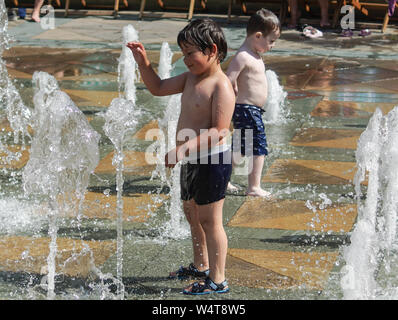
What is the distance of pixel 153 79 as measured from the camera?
13.7 ft

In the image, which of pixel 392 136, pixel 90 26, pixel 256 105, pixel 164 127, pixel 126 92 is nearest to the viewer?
pixel 392 136

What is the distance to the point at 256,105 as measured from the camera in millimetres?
5500

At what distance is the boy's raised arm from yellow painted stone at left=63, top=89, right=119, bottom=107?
373cm

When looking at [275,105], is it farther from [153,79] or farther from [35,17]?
[35,17]

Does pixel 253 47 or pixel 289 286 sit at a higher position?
pixel 253 47

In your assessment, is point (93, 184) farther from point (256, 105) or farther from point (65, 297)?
point (65, 297)

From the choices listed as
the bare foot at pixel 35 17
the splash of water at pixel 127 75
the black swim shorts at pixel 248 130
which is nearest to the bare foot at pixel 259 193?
the black swim shorts at pixel 248 130

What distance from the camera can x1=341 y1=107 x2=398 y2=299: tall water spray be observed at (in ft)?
13.3

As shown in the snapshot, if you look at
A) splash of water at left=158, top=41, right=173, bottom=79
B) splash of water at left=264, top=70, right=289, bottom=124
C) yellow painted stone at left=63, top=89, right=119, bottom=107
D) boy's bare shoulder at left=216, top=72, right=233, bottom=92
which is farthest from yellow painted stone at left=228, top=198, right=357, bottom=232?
splash of water at left=158, top=41, right=173, bottom=79

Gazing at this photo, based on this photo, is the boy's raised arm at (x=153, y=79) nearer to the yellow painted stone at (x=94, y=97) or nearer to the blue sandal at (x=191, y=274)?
the blue sandal at (x=191, y=274)

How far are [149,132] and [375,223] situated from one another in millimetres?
2624

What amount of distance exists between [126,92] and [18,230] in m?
3.49

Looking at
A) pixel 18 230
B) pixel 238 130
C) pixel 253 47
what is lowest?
pixel 18 230

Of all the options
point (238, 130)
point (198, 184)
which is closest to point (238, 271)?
point (198, 184)
